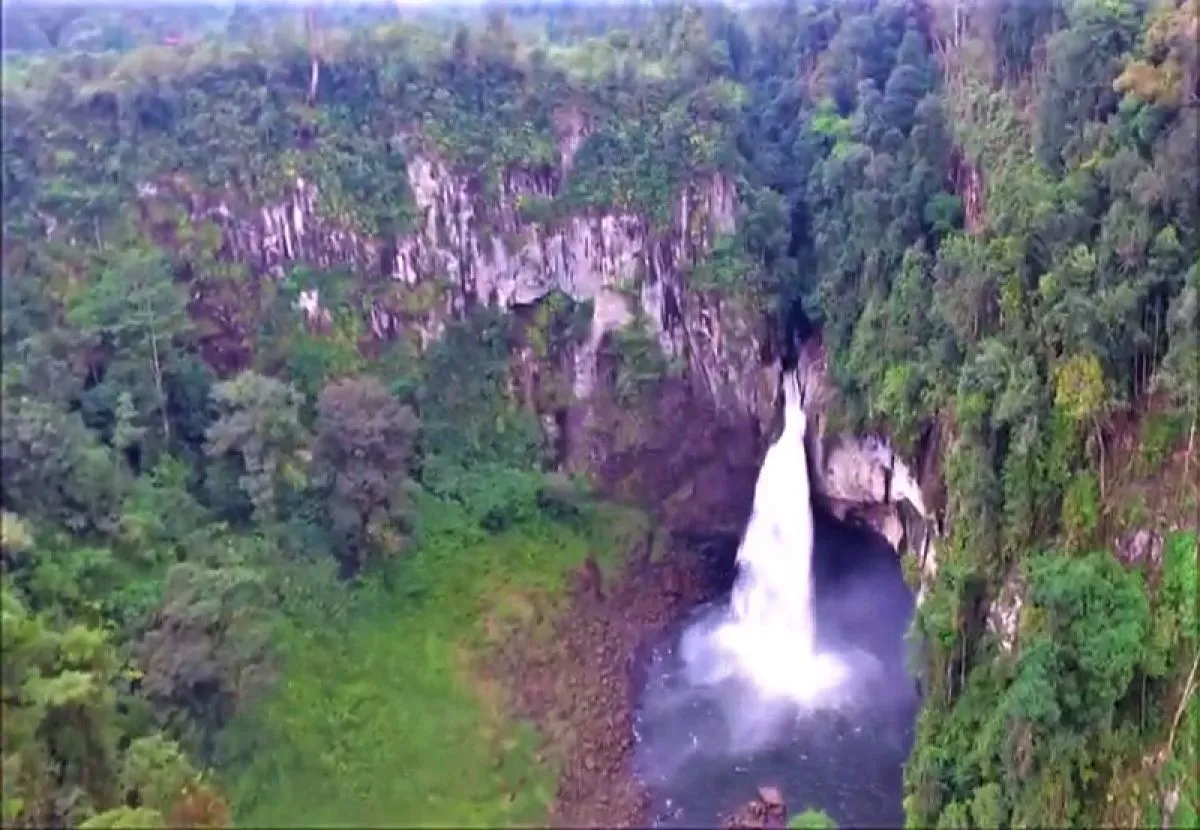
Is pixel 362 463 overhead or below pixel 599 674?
overhead

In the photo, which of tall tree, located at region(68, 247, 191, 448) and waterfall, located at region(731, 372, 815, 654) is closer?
tall tree, located at region(68, 247, 191, 448)

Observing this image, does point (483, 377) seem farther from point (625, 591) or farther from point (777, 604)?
point (777, 604)

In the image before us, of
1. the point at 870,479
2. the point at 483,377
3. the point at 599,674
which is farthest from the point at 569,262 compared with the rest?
the point at 599,674

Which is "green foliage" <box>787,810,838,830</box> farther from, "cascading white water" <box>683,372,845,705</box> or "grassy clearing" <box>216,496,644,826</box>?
"cascading white water" <box>683,372,845,705</box>

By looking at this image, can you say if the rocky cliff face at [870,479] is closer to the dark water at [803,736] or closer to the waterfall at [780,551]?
the waterfall at [780,551]

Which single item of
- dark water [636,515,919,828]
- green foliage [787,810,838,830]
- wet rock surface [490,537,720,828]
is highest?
green foliage [787,810,838,830]

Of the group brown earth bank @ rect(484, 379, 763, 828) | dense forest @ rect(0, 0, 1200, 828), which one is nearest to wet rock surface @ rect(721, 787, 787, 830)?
brown earth bank @ rect(484, 379, 763, 828)
